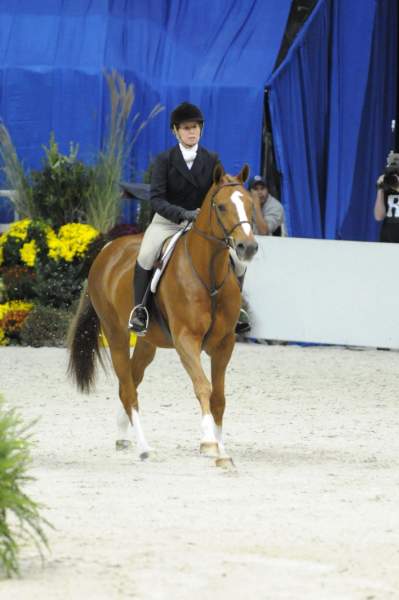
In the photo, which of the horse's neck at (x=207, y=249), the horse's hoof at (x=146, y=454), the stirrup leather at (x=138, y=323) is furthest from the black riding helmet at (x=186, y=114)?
the horse's hoof at (x=146, y=454)

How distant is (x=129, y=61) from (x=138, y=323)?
8678 mm

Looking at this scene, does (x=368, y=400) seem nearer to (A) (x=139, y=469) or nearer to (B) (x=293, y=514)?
(A) (x=139, y=469)

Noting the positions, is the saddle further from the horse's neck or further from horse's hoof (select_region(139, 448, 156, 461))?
horse's hoof (select_region(139, 448, 156, 461))

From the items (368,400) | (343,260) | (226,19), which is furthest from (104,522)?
(226,19)

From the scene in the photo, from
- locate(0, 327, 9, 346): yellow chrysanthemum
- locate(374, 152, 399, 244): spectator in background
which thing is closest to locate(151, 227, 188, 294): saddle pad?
locate(0, 327, 9, 346): yellow chrysanthemum

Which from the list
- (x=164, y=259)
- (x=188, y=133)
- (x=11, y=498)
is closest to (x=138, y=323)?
(x=164, y=259)

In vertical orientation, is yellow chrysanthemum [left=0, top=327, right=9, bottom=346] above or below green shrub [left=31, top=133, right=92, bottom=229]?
below

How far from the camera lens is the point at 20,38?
18.1 metres

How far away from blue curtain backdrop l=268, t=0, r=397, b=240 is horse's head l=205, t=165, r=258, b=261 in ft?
27.4

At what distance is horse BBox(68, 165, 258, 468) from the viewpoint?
9.06 metres

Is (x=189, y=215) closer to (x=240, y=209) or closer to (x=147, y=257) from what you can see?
(x=147, y=257)

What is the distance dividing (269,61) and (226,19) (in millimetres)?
868

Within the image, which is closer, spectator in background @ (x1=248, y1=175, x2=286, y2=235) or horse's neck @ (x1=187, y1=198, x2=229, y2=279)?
horse's neck @ (x1=187, y1=198, x2=229, y2=279)

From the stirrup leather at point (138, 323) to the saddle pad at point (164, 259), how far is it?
0.14 meters
